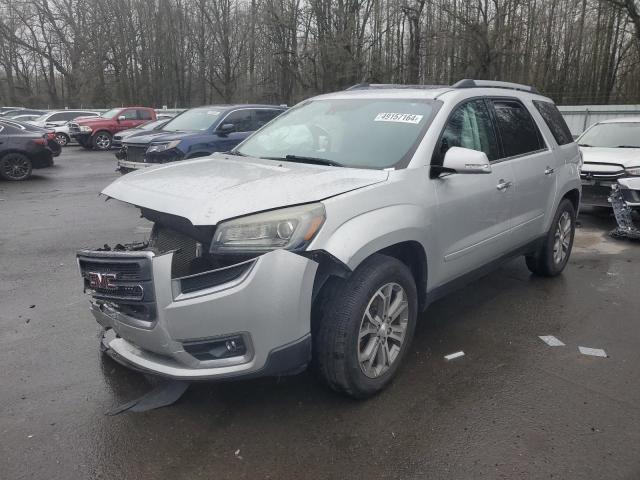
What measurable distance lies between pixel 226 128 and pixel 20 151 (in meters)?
6.02

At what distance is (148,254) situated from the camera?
2.68 meters

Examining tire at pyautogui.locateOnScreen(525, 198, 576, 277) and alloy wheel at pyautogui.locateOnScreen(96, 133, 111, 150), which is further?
alloy wheel at pyautogui.locateOnScreen(96, 133, 111, 150)

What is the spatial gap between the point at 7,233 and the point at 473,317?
6.55 meters

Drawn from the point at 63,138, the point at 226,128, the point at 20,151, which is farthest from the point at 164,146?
the point at 63,138

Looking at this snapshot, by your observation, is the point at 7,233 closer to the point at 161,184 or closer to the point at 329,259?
the point at 161,184

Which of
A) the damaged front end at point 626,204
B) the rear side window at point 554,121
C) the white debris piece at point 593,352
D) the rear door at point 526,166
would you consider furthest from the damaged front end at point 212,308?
the damaged front end at point 626,204

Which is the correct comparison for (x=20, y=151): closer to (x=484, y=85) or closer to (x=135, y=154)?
(x=135, y=154)

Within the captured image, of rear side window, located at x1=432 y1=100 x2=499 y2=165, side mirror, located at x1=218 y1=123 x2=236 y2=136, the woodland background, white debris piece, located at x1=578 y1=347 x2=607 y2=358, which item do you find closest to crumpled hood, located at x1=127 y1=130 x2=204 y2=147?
side mirror, located at x1=218 y1=123 x2=236 y2=136

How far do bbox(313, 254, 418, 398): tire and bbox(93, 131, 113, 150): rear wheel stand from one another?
21436mm

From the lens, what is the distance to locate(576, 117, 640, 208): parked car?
8086 mm

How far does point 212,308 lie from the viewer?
2.59 metres

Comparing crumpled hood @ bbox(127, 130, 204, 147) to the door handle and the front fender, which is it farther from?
the front fender

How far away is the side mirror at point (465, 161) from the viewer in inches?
131

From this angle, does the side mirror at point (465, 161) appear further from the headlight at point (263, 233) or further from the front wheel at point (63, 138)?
the front wheel at point (63, 138)
